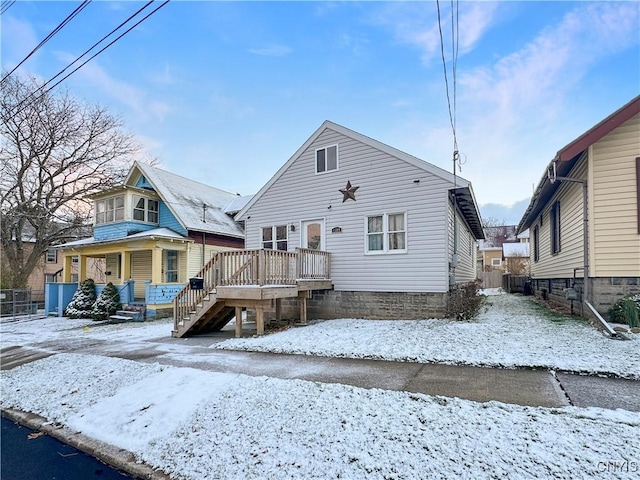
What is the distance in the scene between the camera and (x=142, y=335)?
1048 centimetres

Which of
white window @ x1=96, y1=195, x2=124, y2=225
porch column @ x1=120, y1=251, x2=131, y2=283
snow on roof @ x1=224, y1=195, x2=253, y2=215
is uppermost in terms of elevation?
snow on roof @ x1=224, y1=195, x2=253, y2=215

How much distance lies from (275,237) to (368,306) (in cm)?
431

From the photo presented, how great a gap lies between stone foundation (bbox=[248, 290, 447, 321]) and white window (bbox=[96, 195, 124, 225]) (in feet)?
31.0

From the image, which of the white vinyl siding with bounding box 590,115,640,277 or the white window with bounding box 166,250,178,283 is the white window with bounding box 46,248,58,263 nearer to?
the white window with bounding box 166,250,178,283

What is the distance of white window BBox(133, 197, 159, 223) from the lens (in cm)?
1688

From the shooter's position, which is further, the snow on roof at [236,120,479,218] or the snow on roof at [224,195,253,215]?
the snow on roof at [224,195,253,215]

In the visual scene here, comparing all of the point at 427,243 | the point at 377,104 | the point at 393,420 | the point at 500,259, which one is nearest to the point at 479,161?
the point at 377,104

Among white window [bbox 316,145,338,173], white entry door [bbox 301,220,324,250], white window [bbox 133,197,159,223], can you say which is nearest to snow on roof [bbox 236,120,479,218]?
white window [bbox 316,145,338,173]

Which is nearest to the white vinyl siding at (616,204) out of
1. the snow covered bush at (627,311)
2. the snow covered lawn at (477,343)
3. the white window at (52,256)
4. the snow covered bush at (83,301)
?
the snow covered bush at (627,311)

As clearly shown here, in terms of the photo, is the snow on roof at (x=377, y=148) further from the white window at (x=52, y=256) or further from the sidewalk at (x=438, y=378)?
the white window at (x=52, y=256)

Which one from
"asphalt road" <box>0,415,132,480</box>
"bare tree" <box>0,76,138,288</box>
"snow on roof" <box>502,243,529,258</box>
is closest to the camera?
"asphalt road" <box>0,415,132,480</box>

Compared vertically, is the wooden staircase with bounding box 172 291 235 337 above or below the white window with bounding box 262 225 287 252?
below

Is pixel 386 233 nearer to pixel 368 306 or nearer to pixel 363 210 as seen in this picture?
pixel 363 210

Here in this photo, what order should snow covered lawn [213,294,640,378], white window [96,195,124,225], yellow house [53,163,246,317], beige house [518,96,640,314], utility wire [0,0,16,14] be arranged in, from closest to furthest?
snow covered lawn [213,294,640,378], utility wire [0,0,16,14], beige house [518,96,640,314], yellow house [53,163,246,317], white window [96,195,124,225]
